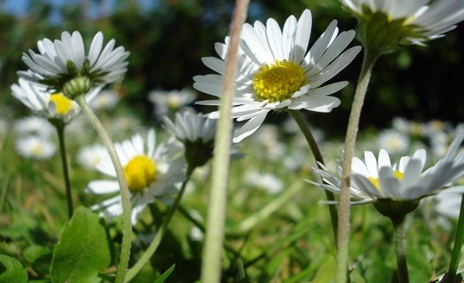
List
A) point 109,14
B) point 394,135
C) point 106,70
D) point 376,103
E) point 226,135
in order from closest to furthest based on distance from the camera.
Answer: point 226,135, point 106,70, point 394,135, point 376,103, point 109,14

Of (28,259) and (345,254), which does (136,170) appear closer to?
(28,259)

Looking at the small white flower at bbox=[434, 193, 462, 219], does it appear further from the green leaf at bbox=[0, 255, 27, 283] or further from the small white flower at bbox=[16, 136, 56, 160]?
the small white flower at bbox=[16, 136, 56, 160]

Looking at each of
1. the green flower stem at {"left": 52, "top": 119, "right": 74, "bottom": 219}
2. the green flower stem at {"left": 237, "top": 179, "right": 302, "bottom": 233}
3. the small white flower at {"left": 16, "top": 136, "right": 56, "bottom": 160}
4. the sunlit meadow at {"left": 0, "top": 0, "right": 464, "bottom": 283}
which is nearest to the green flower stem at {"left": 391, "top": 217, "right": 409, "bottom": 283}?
the sunlit meadow at {"left": 0, "top": 0, "right": 464, "bottom": 283}

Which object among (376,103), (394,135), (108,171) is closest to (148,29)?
(376,103)

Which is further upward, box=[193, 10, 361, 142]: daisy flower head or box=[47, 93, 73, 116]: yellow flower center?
box=[193, 10, 361, 142]: daisy flower head

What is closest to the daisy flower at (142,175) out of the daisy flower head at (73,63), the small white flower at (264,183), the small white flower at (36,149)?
the daisy flower head at (73,63)

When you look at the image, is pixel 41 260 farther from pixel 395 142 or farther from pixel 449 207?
pixel 395 142
